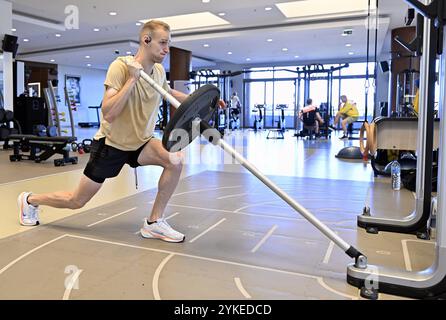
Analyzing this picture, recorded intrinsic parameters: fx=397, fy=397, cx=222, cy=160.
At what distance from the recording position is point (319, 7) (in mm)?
9969

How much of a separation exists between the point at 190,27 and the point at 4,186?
9.22m

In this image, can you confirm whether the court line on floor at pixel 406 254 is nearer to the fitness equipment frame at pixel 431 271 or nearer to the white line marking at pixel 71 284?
the fitness equipment frame at pixel 431 271

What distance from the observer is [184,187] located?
4203 millimetres

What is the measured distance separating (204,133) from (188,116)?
6.7 inches

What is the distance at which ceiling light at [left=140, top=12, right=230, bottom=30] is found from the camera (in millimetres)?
11184

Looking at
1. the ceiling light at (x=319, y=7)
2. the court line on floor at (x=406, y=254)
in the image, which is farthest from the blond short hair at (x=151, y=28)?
the ceiling light at (x=319, y=7)

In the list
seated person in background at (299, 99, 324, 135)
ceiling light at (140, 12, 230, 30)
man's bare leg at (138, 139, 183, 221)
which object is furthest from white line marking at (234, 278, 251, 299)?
ceiling light at (140, 12, 230, 30)

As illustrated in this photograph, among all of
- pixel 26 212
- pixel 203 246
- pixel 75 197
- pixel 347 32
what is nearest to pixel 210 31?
pixel 347 32

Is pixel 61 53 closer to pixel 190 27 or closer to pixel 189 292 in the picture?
pixel 190 27

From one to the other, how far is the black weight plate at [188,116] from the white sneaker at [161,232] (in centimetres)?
75

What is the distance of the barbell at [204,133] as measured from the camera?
1.73 meters

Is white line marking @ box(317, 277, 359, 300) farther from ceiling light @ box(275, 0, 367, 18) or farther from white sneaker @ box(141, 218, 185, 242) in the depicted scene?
ceiling light @ box(275, 0, 367, 18)

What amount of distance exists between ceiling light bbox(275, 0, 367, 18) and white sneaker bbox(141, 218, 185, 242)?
803cm

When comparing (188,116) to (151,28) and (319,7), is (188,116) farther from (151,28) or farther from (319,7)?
(319,7)
